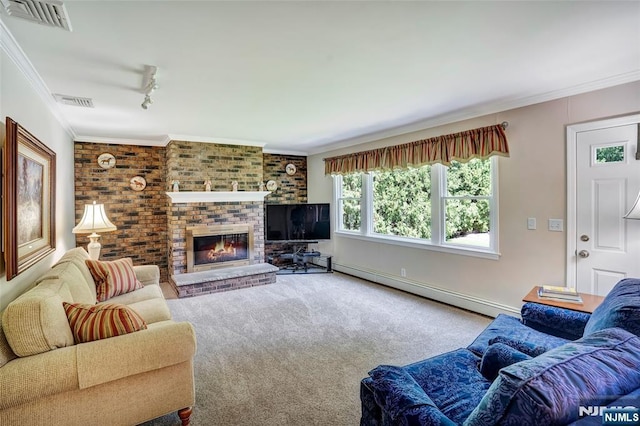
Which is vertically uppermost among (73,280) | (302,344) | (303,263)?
(73,280)

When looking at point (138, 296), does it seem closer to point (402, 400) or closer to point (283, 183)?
point (402, 400)

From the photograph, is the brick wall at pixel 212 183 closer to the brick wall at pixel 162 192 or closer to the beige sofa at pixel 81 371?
the brick wall at pixel 162 192

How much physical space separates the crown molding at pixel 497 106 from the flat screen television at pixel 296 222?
156 cm

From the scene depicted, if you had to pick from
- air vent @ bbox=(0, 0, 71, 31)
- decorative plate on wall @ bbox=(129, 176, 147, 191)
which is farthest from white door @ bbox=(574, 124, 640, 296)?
decorative plate on wall @ bbox=(129, 176, 147, 191)

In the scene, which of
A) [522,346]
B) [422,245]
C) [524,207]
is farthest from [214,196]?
[522,346]

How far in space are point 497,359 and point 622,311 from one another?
596 mm

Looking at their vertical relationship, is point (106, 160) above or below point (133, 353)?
above

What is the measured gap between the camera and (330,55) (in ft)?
7.53

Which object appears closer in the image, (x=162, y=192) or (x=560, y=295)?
(x=560, y=295)

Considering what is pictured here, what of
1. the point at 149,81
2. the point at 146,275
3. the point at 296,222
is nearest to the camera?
the point at 149,81

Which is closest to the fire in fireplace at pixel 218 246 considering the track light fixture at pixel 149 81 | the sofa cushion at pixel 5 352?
the track light fixture at pixel 149 81

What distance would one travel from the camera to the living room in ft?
8.52

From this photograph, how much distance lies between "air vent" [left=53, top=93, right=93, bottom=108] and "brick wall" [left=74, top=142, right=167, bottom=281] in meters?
2.13

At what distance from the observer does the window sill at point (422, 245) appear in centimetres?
379
